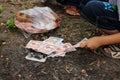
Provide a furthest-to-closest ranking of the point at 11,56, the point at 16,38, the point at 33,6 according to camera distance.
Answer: the point at 33,6
the point at 16,38
the point at 11,56

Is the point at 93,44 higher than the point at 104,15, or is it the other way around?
the point at 104,15

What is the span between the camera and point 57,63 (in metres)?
2.76

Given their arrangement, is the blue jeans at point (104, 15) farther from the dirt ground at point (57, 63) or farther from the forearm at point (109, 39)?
the dirt ground at point (57, 63)

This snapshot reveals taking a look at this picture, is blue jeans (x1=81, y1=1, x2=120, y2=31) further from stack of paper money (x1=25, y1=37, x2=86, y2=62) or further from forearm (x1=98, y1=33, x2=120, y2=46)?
stack of paper money (x1=25, y1=37, x2=86, y2=62)

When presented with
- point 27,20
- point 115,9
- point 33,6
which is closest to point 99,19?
point 115,9

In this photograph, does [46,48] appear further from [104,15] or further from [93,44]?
[104,15]

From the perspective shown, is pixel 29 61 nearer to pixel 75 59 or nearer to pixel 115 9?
pixel 75 59

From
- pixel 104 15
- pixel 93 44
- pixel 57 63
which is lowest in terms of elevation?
pixel 57 63

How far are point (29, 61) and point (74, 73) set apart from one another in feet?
1.37

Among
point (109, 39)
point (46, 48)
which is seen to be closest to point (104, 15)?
point (109, 39)

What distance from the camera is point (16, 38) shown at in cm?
312

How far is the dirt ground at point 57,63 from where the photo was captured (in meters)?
2.62

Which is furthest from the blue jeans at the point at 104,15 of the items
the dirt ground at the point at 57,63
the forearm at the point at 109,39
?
the dirt ground at the point at 57,63

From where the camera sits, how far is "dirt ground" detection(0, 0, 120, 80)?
2617 millimetres
